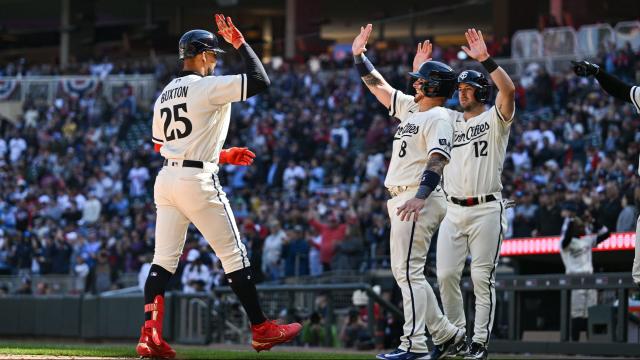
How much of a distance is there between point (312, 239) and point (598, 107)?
5.88m

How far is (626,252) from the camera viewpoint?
570 inches

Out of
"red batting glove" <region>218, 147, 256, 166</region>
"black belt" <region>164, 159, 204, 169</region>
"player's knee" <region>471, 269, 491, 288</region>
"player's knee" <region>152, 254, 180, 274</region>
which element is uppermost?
"red batting glove" <region>218, 147, 256, 166</region>

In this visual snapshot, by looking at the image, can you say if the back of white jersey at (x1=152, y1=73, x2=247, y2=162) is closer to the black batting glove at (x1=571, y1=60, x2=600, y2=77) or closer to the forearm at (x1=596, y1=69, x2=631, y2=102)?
the black batting glove at (x1=571, y1=60, x2=600, y2=77)

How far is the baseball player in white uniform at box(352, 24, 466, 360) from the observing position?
28.7ft

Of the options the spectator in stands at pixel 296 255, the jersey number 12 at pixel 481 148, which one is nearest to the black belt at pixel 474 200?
the jersey number 12 at pixel 481 148

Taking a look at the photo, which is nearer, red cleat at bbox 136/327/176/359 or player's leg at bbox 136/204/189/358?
red cleat at bbox 136/327/176/359

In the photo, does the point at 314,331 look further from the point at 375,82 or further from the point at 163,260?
the point at 163,260

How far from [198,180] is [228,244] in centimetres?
50

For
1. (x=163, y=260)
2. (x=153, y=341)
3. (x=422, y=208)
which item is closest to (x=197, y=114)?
(x=163, y=260)

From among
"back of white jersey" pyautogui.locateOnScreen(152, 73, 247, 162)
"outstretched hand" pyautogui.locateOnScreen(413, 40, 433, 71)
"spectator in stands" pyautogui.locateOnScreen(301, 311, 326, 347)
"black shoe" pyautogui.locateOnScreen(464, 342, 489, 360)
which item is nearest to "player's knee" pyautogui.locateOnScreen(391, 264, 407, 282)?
"black shoe" pyautogui.locateOnScreen(464, 342, 489, 360)

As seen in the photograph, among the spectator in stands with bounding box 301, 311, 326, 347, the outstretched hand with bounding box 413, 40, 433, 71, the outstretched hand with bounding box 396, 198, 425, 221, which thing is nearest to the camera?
the outstretched hand with bounding box 396, 198, 425, 221

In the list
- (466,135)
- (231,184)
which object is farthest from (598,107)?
(466,135)

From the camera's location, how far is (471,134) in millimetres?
9758

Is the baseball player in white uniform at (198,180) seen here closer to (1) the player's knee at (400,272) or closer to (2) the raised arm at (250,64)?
(2) the raised arm at (250,64)
